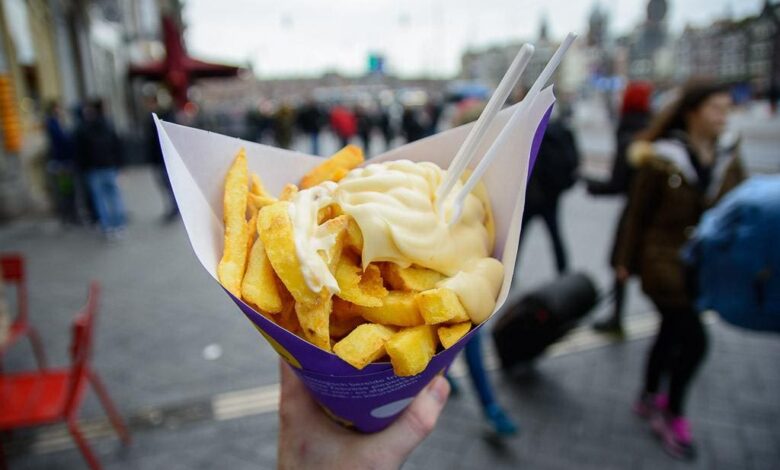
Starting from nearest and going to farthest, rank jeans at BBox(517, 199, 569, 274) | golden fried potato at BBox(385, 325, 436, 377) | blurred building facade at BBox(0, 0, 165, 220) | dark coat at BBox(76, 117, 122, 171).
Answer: golden fried potato at BBox(385, 325, 436, 377), jeans at BBox(517, 199, 569, 274), dark coat at BBox(76, 117, 122, 171), blurred building facade at BBox(0, 0, 165, 220)

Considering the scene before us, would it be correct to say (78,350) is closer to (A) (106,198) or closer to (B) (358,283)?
(B) (358,283)

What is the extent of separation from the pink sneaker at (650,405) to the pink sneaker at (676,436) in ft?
0.21

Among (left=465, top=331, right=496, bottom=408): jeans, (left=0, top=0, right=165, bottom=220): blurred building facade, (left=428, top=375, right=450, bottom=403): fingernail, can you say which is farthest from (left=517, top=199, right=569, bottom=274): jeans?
(left=0, top=0, right=165, bottom=220): blurred building facade

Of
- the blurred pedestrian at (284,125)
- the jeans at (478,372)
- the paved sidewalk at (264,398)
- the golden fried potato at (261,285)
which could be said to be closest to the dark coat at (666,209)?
the paved sidewalk at (264,398)

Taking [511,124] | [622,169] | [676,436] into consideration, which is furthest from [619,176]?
[511,124]

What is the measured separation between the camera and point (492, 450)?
2.98 metres

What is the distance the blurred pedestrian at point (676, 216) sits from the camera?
2900 millimetres

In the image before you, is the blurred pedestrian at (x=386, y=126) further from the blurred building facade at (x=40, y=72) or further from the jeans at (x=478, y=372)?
the jeans at (x=478, y=372)

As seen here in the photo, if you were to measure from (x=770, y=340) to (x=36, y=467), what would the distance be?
203 inches

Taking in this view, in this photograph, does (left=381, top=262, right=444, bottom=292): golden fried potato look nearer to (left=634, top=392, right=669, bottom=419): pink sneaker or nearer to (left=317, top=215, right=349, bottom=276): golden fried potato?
(left=317, top=215, right=349, bottom=276): golden fried potato

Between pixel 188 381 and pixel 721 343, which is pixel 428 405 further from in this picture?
pixel 721 343

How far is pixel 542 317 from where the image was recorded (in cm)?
331

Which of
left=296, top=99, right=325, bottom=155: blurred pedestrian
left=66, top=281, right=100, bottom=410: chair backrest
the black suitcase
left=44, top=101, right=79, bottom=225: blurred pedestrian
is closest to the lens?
left=66, top=281, right=100, bottom=410: chair backrest

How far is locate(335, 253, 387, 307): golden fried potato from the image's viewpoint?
1.14 meters
